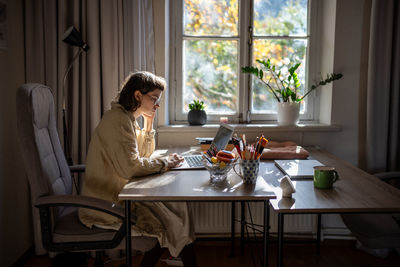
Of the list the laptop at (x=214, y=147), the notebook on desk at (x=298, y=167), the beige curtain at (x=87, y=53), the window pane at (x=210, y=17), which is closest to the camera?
the notebook on desk at (x=298, y=167)

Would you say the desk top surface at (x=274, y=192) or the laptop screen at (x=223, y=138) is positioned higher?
the laptop screen at (x=223, y=138)

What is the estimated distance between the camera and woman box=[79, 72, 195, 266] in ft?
5.49

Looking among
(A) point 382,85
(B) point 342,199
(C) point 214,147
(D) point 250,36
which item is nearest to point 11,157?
(C) point 214,147

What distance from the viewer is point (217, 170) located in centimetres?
161

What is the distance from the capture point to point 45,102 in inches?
70.7

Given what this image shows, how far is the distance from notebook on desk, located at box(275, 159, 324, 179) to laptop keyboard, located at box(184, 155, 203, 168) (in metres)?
0.42

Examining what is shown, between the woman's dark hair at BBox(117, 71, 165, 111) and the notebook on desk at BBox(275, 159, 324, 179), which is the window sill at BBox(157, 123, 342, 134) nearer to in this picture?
the notebook on desk at BBox(275, 159, 324, 179)

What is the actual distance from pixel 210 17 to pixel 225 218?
1458mm

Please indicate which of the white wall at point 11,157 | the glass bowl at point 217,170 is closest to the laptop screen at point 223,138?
the glass bowl at point 217,170

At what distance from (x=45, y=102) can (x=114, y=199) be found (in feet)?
1.87

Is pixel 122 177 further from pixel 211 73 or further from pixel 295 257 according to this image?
pixel 295 257

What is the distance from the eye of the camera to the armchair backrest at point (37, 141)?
1.62 m

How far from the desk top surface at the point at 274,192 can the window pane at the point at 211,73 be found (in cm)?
111

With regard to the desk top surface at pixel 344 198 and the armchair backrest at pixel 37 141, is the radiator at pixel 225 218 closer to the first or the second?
the desk top surface at pixel 344 198
